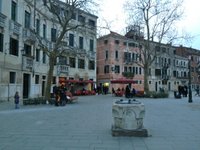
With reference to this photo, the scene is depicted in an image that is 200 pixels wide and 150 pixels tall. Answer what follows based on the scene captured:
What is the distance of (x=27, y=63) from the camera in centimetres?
3136

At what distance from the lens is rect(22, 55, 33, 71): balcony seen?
3041 cm

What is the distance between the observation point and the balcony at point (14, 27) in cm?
2744

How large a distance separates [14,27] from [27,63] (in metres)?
4.58

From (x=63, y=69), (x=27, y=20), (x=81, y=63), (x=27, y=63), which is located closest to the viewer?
(x=27, y=63)

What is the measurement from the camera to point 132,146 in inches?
291

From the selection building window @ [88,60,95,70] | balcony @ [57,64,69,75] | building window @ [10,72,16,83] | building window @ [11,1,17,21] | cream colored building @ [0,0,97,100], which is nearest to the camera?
cream colored building @ [0,0,97,100]

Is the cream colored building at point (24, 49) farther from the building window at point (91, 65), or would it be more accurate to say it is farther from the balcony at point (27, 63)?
the building window at point (91, 65)

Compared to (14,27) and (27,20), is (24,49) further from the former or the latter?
(14,27)

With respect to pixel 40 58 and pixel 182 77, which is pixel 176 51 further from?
pixel 40 58

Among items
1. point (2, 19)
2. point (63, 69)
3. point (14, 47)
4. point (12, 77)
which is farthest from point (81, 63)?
point (2, 19)

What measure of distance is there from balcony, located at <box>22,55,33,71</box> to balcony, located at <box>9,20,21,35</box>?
9.12 ft

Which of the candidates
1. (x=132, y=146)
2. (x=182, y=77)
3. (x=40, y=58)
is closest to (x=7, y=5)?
(x=40, y=58)

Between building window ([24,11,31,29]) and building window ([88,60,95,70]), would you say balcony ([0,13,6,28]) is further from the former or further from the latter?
building window ([88,60,95,70])

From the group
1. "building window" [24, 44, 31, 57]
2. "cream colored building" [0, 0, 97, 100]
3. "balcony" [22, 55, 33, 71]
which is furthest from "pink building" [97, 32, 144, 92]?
"balcony" [22, 55, 33, 71]
